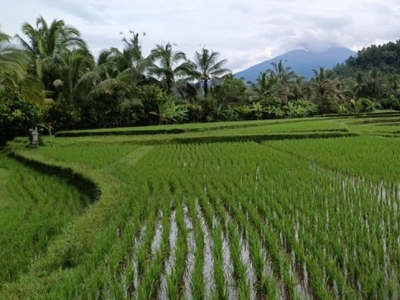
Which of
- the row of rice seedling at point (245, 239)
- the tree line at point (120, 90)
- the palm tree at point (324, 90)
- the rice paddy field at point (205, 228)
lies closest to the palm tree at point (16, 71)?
the tree line at point (120, 90)

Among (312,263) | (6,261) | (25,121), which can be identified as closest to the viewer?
(312,263)

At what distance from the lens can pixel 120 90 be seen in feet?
58.6

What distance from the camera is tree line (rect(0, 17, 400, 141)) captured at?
44.0ft

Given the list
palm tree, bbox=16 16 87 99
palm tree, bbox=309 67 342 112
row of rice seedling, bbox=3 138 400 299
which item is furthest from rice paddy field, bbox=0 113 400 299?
palm tree, bbox=309 67 342 112

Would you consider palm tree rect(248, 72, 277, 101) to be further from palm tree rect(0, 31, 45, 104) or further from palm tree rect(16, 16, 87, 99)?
palm tree rect(0, 31, 45, 104)

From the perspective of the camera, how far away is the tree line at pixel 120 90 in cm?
1341

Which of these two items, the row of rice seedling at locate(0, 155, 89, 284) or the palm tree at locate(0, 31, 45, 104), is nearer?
the row of rice seedling at locate(0, 155, 89, 284)

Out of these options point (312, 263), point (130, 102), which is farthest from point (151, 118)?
point (312, 263)

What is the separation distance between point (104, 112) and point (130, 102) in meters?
1.26

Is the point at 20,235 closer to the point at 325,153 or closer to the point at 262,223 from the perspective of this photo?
the point at 262,223

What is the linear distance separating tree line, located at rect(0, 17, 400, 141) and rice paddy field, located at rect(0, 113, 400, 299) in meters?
5.15

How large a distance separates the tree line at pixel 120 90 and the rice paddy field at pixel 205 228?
515 centimetres

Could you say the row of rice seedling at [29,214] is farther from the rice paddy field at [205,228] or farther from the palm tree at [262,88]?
the palm tree at [262,88]

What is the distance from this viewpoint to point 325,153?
895 centimetres
